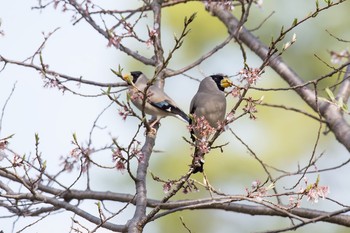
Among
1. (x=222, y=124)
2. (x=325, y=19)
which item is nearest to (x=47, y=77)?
(x=222, y=124)

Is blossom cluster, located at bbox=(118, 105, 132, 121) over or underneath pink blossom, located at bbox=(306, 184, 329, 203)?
over

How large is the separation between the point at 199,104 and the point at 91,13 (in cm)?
126

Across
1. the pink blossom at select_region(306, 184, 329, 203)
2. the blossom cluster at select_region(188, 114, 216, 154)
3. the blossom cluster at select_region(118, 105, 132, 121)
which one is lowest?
the pink blossom at select_region(306, 184, 329, 203)

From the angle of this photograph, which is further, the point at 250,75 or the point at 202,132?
the point at 202,132

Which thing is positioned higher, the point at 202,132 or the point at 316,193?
the point at 202,132

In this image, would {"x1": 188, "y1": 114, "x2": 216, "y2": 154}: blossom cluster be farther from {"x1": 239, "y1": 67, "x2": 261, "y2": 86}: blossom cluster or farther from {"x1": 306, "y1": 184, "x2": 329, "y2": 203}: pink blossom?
{"x1": 306, "y1": 184, "x2": 329, "y2": 203}: pink blossom

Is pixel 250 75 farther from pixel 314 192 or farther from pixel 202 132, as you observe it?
pixel 314 192

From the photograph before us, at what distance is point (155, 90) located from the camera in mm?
6215

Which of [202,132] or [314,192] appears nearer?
[314,192]

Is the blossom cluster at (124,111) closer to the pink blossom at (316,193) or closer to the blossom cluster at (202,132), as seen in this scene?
the blossom cluster at (202,132)

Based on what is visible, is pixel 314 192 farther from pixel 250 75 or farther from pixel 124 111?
pixel 124 111

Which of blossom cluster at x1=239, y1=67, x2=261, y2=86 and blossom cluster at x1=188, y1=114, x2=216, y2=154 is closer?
blossom cluster at x1=239, y1=67, x2=261, y2=86

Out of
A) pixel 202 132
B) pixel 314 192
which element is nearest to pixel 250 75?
pixel 202 132

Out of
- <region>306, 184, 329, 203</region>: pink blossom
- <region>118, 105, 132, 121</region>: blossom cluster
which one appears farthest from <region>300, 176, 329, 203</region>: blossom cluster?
<region>118, 105, 132, 121</region>: blossom cluster
